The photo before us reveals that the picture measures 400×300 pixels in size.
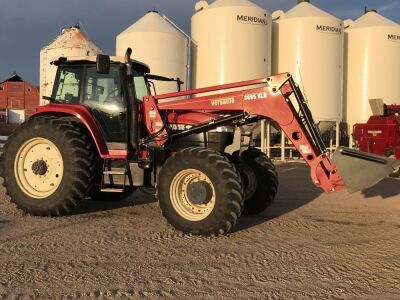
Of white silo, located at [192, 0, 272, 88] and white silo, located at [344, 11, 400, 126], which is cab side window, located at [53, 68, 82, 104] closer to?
white silo, located at [192, 0, 272, 88]

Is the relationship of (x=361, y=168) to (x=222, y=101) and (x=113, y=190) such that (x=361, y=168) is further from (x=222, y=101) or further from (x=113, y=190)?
(x=113, y=190)

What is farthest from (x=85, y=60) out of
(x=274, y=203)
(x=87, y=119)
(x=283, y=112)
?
(x=274, y=203)

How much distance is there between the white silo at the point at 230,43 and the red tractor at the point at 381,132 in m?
3.60

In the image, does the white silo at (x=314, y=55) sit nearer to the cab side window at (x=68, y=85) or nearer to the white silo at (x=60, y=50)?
the white silo at (x=60, y=50)

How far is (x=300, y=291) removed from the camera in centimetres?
369

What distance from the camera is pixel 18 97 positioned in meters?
49.0

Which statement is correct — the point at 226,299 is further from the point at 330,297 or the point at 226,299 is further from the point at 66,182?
the point at 66,182

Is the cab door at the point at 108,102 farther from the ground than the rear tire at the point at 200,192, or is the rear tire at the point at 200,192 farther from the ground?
the cab door at the point at 108,102

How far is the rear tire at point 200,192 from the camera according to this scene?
17.2 feet

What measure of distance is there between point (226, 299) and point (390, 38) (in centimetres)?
1579

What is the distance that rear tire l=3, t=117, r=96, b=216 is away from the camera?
6.16 meters

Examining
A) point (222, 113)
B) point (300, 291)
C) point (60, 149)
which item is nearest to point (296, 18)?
point (222, 113)

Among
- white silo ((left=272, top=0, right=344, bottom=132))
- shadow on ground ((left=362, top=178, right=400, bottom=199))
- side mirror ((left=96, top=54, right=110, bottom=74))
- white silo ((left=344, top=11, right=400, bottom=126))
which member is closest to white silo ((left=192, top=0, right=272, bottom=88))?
white silo ((left=272, top=0, right=344, bottom=132))

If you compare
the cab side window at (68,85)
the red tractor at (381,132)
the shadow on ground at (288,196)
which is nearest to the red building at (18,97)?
the shadow on ground at (288,196)
